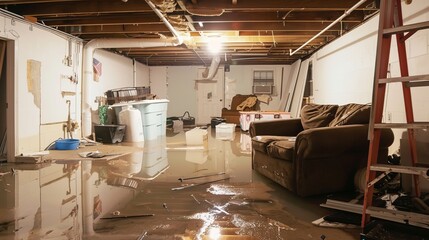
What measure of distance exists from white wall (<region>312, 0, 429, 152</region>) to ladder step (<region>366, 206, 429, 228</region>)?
1.47 meters

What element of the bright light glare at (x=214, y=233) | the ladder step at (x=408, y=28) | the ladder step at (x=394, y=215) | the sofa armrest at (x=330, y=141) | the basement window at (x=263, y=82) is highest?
the basement window at (x=263, y=82)

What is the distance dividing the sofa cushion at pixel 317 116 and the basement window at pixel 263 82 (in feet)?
24.0

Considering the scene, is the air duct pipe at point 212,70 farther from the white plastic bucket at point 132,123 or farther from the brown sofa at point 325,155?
the brown sofa at point 325,155

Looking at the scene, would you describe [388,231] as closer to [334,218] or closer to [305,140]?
[334,218]

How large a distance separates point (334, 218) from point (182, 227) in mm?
1035

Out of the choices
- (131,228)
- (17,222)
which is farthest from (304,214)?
(17,222)

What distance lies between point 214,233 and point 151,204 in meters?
0.79

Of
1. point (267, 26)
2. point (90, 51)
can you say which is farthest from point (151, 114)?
point (267, 26)

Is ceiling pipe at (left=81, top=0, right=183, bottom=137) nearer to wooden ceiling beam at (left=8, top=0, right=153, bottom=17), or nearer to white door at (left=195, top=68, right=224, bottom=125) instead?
wooden ceiling beam at (left=8, top=0, right=153, bottom=17)

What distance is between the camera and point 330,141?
252cm

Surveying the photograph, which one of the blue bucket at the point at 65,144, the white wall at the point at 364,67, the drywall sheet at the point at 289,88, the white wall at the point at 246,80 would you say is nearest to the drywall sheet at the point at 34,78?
the blue bucket at the point at 65,144

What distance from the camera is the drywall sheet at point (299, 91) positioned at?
28.4ft

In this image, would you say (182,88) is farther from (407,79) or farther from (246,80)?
(407,79)

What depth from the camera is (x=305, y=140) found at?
2.52 m
